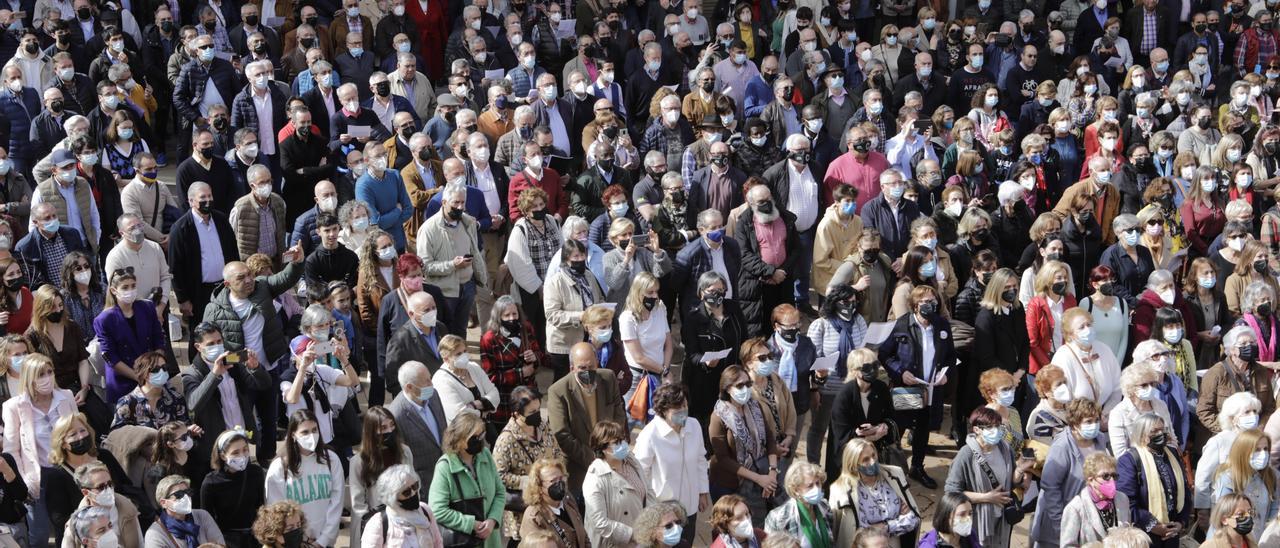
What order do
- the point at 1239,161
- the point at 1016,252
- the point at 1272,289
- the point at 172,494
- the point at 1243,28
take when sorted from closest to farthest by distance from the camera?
the point at 172,494 → the point at 1272,289 → the point at 1016,252 → the point at 1239,161 → the point at 1243,28

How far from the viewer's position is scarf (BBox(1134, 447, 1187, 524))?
444 inches

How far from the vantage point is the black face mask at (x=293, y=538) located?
380 inches

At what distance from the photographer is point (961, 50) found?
1981cm

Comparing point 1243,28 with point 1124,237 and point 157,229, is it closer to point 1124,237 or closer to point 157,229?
point 1124,237

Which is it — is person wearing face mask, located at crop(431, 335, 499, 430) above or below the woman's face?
below

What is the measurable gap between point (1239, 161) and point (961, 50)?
158 inches

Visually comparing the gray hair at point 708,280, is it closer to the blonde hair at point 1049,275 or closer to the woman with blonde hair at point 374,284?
the woman with blonde hair at point 374,284

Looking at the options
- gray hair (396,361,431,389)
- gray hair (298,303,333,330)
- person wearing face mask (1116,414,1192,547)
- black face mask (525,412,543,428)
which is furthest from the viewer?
gray hair (298,303,333,330)

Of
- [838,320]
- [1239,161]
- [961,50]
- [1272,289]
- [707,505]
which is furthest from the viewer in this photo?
[961,50]

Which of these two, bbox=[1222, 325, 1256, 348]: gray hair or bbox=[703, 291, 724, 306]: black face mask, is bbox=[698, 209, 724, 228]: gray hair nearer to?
bbox=[703, 291, 724, 306]: black face mask

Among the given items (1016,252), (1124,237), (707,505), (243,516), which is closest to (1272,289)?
(1124,237)

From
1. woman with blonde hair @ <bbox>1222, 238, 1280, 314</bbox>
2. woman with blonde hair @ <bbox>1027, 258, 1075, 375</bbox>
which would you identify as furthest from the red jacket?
woman with blonde hair @ <bbox>1222, 238, 1280, 314</bbox>

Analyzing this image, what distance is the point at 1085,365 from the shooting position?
12578mm

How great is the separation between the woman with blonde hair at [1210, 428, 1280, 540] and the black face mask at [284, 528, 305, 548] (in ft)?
19.2
